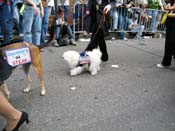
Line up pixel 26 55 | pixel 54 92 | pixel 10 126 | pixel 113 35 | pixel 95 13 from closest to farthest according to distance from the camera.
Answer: pixel 10 126
pixel 26 55
pixel 54 92
pixel 95 13
pixel 113 35

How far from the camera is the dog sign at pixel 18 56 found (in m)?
3.11

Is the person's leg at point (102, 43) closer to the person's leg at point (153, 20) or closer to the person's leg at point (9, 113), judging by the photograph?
the person's leg at point (9, 113)

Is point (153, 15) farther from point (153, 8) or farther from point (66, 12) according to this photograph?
point (66, 12)

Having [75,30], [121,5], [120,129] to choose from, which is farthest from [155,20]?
[120,129]

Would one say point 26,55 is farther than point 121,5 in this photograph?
No

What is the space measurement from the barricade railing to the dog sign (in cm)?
537

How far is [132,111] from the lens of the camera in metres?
3.60

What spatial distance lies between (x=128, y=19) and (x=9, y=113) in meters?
7.71

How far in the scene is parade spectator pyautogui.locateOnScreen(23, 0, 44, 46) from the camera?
229 inches

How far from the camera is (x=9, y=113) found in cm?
267

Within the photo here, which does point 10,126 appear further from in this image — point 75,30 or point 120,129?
point 75,30

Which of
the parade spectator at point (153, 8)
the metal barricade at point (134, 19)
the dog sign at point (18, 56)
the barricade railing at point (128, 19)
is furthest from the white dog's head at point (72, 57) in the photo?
the parade spectator at point (153, 8)

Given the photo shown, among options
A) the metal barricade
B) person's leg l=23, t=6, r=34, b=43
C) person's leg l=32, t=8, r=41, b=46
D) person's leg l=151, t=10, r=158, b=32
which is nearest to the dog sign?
person's leg l=23, t=6, r=34, b=43

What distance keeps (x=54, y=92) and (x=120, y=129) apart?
143 cm
